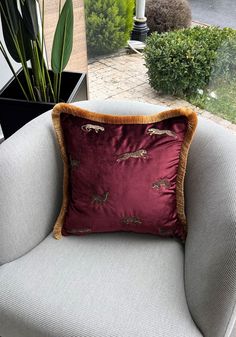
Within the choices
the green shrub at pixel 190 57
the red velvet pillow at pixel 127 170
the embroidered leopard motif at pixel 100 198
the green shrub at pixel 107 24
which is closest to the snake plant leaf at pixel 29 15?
Answer: the red velvet pillow at pixel 127 170

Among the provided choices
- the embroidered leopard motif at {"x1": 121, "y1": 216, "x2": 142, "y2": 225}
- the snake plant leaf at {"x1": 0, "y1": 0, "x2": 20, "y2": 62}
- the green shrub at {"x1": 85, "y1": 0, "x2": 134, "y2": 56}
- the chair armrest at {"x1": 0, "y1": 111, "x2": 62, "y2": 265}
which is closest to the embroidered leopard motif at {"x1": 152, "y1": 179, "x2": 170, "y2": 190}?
the embroidered leopard motif at {"x1": 121, "y1": 216, "x2": 142, "y2": 225}

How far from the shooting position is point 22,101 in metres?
1.41

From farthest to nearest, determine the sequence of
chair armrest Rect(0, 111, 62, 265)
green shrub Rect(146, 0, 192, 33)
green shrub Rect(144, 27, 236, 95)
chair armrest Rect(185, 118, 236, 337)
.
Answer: green shrub Rect(146, 0, 192, 33) → green shrub Rect(144, 27, 236, 95) → chair armrest Rect(0, 111, 62, 265) → chair armrest Rect(185, 118, 236, 337)

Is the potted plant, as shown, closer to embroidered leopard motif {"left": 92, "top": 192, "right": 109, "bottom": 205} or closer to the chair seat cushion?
embroidered leopard motif {"left": 92, "top": 192, "right": 109, "bottom": 205}

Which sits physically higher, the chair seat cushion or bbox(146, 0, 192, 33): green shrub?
bbox(146, 0, 192, 33): green shrub

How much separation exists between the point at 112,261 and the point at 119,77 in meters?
Result: 1.57

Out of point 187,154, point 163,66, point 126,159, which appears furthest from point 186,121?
point 163,66

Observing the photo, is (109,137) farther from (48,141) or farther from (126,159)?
(48,141)

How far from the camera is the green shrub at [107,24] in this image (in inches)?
82.0

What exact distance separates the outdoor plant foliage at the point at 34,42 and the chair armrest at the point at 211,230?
64cm

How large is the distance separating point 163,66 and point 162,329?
143 centimetres

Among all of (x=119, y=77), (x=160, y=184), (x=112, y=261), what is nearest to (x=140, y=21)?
(x=119, y=77)

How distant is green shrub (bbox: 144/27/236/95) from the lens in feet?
5.37

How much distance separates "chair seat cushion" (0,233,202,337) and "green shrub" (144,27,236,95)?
41.5 inches
